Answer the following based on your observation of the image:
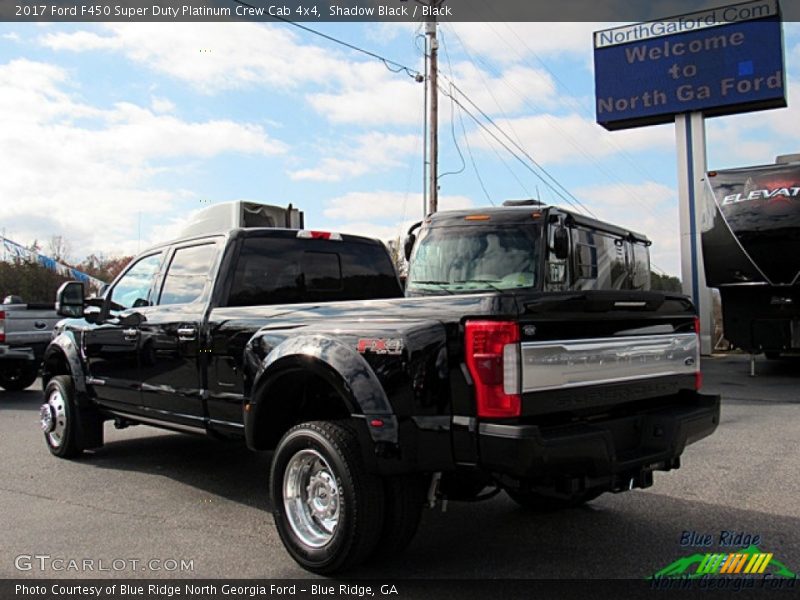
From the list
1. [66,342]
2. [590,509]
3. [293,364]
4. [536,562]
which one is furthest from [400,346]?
[66,342]

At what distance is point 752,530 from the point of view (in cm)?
452

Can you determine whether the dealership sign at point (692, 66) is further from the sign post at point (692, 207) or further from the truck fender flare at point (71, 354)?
the truck fender flare at point (71, 354)

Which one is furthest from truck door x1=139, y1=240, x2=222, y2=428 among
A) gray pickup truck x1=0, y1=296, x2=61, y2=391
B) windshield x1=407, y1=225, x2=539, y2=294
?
gray pickup truck x1=0, y1=296, x2=61, y2=391

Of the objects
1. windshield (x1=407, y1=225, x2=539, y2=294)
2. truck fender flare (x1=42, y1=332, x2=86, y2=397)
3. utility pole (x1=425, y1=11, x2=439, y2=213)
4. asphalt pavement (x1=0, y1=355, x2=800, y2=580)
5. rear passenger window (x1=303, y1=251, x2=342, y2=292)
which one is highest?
utility pole (x1=425, y1=11, x2=439, y2=213)

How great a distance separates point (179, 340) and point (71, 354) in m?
2.08

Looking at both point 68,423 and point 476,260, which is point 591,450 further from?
point 476,260

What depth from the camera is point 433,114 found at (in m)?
20.1

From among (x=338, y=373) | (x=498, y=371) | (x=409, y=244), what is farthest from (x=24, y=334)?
(x=498, y=371)

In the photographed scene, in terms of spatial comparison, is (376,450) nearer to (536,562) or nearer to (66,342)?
(536,562)

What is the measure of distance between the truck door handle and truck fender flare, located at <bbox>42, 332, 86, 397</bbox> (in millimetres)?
1891

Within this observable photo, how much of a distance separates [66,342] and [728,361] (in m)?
14.3

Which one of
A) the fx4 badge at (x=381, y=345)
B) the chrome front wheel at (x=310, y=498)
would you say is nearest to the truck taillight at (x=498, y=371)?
the fx4 badge at (x=381, y=345)

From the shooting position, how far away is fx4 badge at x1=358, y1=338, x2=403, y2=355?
3.54m

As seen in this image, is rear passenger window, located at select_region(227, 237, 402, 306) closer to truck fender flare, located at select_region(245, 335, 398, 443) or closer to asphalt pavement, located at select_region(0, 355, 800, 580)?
truck fender flare, located at select_region(245, 335, 398, 443)
